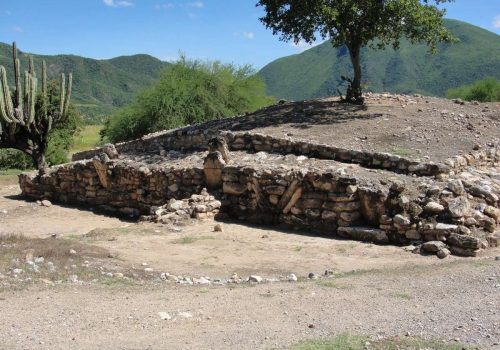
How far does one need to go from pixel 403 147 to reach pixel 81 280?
25.0ft

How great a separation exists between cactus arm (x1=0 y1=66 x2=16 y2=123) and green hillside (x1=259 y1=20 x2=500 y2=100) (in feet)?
208

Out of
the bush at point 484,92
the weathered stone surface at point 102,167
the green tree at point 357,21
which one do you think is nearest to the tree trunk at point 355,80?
the green tree at point 357,21

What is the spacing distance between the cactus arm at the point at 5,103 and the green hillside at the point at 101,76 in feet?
241

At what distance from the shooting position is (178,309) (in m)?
5.71

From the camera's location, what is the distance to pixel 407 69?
332 ft

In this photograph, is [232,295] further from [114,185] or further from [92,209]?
[92,209]

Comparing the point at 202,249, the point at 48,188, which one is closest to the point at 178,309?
the point at 202,249

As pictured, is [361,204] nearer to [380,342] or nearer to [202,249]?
[202,249]

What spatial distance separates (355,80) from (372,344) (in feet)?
40.7

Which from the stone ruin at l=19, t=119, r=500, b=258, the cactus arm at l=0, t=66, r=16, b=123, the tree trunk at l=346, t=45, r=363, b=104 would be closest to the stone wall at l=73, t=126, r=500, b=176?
the stone ruin at l=19, t=119, r=500, b=258

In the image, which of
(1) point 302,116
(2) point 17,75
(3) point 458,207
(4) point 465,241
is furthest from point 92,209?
(4) point 465,241

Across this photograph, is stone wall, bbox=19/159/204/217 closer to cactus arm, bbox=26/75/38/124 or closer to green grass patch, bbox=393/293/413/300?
cactus arm, bbox=26/75/38/124

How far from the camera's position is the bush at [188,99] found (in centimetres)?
2458

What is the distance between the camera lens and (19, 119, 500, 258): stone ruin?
9.12 meters
